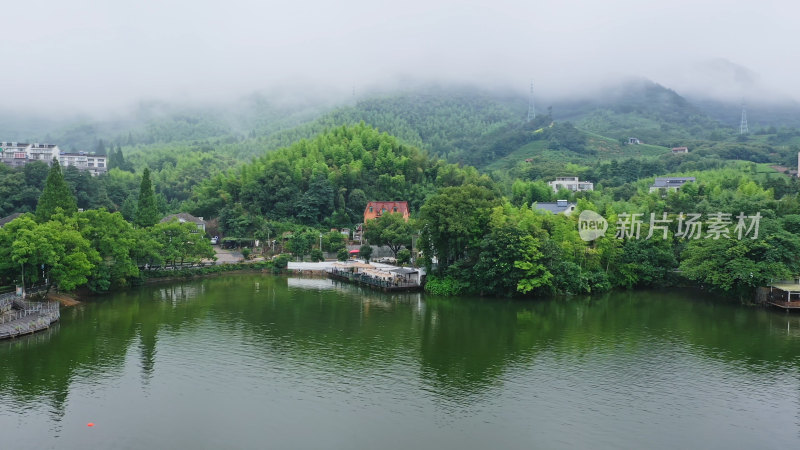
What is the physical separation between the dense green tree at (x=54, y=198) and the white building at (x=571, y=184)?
41.1m

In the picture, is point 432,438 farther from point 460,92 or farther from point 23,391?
point 460,92

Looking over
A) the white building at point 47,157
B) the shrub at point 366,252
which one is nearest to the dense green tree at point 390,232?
the shrub at point 366,252

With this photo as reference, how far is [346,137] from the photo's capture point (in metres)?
61.9

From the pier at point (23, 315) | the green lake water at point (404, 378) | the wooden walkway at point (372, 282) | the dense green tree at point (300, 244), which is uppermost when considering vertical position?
the dense green tree at point (300, 244)

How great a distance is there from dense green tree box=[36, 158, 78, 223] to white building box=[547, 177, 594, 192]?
41.1 metres

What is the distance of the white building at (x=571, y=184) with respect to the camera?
57625mm

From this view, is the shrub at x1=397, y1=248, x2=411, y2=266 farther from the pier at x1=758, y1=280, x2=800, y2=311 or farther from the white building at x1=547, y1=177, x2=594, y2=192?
the white building at x1=547, y1=177, x2=594, y2=192

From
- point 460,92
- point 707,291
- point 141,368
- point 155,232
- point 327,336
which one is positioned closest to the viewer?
point 141,368

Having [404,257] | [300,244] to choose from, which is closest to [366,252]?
[404,257]

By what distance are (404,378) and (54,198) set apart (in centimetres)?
2428

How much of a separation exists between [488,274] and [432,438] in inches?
608

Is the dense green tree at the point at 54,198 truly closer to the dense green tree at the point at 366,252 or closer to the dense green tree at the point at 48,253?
the dense green tree at the point at 48,253

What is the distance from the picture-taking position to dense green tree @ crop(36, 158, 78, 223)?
3095 centimetres

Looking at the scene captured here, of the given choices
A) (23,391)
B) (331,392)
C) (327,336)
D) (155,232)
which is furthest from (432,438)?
(155,232)
